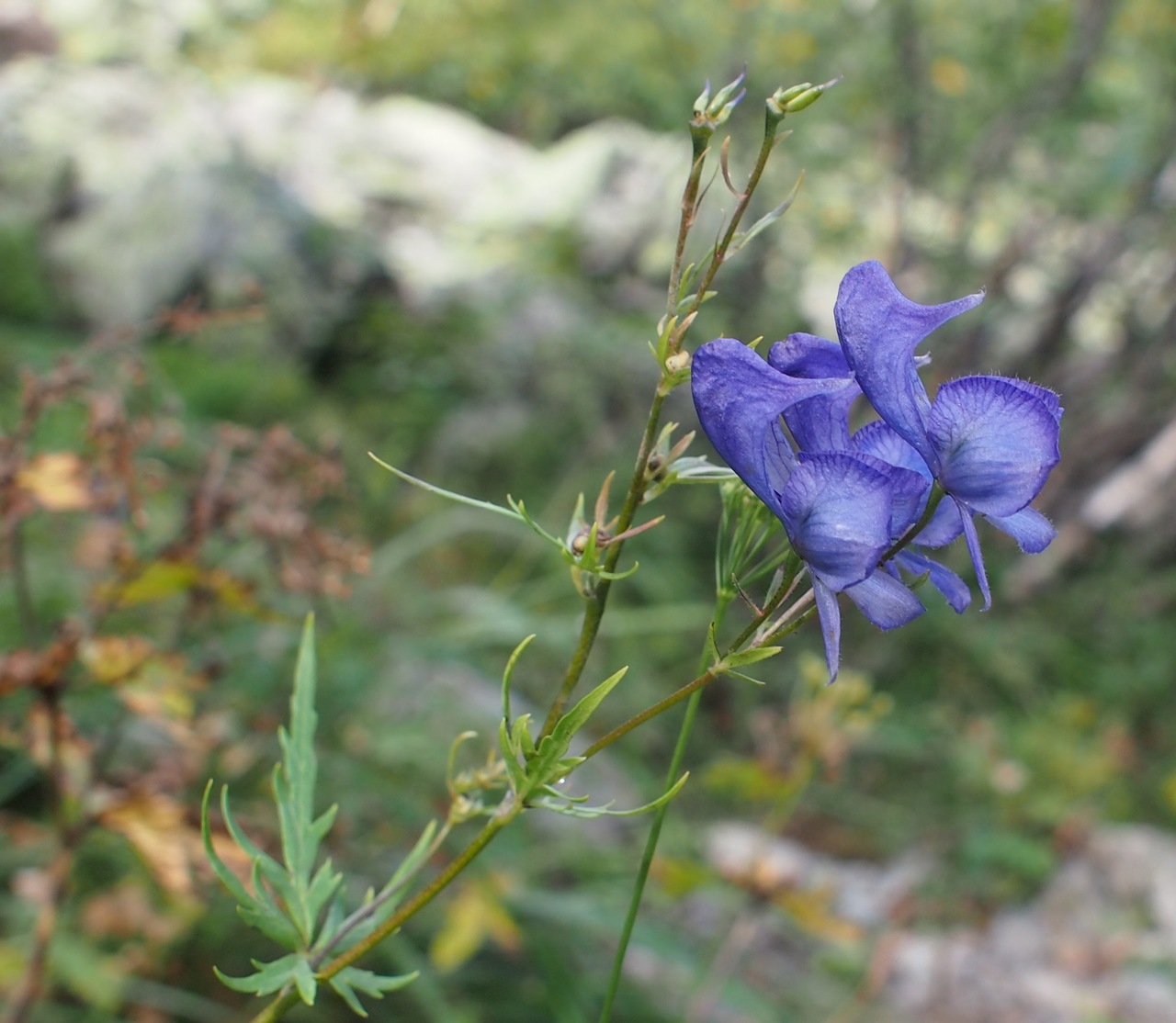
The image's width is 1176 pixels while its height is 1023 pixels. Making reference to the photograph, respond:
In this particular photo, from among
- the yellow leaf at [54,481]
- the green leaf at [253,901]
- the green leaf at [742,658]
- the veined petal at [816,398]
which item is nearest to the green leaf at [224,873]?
the green leaf at [253,901]

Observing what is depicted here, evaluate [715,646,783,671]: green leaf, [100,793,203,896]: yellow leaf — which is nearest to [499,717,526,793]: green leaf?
[715,646,783,671]: green leaf

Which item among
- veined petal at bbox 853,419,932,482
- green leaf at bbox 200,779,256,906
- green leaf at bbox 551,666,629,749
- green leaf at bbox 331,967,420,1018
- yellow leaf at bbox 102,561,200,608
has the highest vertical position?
veined petal at bbox 853,419,932,482

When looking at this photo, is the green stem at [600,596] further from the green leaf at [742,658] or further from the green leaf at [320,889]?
the green leaf at [320,889]

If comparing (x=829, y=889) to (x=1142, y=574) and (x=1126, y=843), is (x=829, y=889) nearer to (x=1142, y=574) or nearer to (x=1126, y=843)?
(x=1126, y=843)

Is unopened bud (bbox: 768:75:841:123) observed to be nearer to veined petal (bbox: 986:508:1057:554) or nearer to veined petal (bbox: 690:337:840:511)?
veined petal (bbox: 690:337:840:511)

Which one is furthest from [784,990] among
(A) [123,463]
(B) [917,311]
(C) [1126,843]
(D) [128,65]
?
(D) [128,65]

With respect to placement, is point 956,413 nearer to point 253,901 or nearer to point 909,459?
point 909,459

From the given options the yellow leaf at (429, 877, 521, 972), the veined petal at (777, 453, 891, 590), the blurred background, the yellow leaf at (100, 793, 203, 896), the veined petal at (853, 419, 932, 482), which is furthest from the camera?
the yellow leaf at (429, 877, 521, 972)
